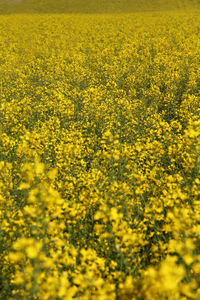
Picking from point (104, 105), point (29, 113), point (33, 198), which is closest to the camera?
point (33, 198)

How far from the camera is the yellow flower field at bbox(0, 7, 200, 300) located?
2.14 meters

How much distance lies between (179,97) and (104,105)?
2.91 m

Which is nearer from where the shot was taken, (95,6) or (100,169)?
(100,169)

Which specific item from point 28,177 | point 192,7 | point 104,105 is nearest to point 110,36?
point 104,105

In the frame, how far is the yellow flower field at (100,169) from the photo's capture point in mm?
2139

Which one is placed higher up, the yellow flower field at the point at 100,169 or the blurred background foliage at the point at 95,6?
the blurred background foliage at the point at 95,6

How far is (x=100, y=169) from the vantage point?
4574 millimetres

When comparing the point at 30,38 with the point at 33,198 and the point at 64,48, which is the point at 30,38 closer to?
the point at 64,48

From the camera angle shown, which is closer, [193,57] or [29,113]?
[29,113]

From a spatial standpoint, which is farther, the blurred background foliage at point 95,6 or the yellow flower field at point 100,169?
Answer: the blurred background foliage at point 95,6

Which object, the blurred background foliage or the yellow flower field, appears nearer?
the yellow flower field

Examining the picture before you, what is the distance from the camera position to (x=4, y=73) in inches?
455

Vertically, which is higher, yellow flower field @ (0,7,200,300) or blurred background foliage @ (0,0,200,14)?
blurred background foliage @ (0,0,200,14)

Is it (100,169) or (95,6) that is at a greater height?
(95,6)
